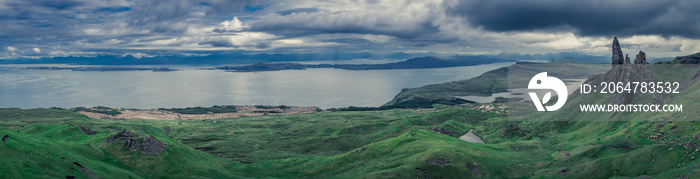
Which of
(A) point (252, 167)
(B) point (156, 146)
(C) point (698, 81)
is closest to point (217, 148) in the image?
(A) point (252, 167)

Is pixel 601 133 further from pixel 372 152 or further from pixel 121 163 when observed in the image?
pixel 121 163

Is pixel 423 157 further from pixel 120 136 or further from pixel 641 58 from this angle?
pixel 641 58

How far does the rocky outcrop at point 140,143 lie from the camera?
11724 centimetres

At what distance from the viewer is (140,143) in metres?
119

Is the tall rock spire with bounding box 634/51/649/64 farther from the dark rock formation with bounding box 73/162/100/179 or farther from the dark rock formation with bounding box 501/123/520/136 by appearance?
the dark rock formation with bounding box 73/162/100/179

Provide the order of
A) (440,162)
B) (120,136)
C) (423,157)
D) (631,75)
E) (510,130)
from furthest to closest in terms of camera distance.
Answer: (510,130)
(631,75)
(120,136)
(423,157)
(440,162)

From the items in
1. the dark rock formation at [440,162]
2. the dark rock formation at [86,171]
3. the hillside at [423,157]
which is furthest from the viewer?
the dark rock formation at [440,162]

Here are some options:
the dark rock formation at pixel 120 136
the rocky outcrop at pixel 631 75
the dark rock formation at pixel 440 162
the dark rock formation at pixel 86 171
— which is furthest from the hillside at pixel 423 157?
the rocky outcrop at pixel 631 75

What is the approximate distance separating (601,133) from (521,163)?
1996 inches

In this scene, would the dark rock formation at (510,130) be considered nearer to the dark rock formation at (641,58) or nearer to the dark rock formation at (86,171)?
the dark rock formation at (641,58)

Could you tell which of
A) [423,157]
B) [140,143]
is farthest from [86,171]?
[423,157]

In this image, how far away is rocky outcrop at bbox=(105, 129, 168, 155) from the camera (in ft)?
385

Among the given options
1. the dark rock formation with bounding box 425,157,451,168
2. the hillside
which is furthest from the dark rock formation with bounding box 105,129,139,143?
the dark rock formation with bounding box 425,157,451,168

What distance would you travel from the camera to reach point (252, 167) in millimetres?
139000
